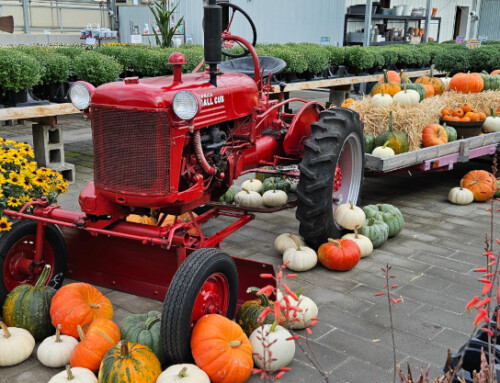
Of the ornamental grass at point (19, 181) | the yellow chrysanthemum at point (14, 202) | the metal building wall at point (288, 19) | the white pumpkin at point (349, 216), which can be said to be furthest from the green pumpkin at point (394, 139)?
the metal building wall at point (288, 19)

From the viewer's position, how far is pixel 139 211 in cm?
408

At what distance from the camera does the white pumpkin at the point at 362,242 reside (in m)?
5.15

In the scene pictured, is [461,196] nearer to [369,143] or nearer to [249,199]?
[369,143]

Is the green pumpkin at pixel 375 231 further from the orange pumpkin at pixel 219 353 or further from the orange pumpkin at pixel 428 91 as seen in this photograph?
the orange pumpkin at pixel 428 91

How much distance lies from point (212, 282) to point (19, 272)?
58.2 inches

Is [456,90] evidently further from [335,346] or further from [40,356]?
[40,356]

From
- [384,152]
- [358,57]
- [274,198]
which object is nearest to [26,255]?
[274,198]

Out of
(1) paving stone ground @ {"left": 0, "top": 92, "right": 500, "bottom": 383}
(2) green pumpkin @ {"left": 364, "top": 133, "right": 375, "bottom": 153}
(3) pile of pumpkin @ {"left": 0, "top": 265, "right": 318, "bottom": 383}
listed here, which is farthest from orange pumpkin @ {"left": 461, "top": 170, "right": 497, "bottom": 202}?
(3) pile of pumpkin @ {"left": 0, "top": 265, "right": 318, "bottom": 383}

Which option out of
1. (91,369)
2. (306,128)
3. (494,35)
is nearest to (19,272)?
(91,369)

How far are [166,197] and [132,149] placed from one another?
1.22ft

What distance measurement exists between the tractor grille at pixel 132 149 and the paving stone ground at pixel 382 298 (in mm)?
1033

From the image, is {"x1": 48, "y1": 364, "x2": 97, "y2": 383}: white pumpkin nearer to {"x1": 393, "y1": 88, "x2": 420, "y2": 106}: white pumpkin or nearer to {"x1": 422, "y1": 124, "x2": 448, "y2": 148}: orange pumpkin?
{"x1": 422, "y1": 124, "x2": 448, "y2": 148}: orange pumpkin

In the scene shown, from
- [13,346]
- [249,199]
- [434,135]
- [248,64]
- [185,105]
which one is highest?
[248,64]

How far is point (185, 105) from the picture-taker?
354 cm
